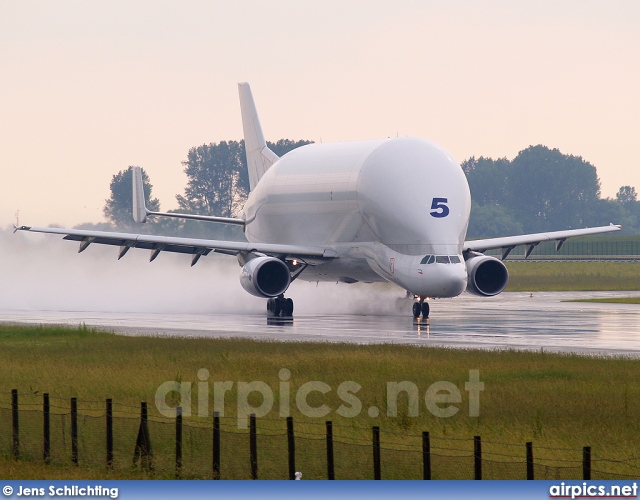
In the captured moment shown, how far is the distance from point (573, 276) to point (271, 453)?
7851cm

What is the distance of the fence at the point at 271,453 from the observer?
17484 millimetres

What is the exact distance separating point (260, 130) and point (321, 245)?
16.6 m

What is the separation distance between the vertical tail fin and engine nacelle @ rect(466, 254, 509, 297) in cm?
1871

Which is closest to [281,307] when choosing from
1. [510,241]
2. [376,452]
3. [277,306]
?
[277,306]

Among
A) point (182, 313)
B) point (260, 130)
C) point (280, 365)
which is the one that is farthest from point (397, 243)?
point (260, 130)

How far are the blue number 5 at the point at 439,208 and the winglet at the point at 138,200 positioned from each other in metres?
20.4

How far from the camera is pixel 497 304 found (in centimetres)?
6272

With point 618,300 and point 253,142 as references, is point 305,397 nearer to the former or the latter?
point 618,300

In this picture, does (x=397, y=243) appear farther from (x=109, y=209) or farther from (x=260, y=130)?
(x=109, y=209)

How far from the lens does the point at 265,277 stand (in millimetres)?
51656

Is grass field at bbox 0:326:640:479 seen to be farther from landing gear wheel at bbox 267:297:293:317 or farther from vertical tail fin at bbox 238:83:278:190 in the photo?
vertical tail fin at bbox 238:83:278:190

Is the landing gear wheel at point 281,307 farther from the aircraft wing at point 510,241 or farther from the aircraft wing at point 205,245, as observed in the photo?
the aircraft wing at point 510,241

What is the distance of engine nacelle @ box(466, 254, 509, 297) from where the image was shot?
5042 cm

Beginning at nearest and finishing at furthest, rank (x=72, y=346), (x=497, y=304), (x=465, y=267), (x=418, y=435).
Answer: (x=418, y=435) < (x=72, y=346) < (x=465, y=267) < (x=497, y=304)
